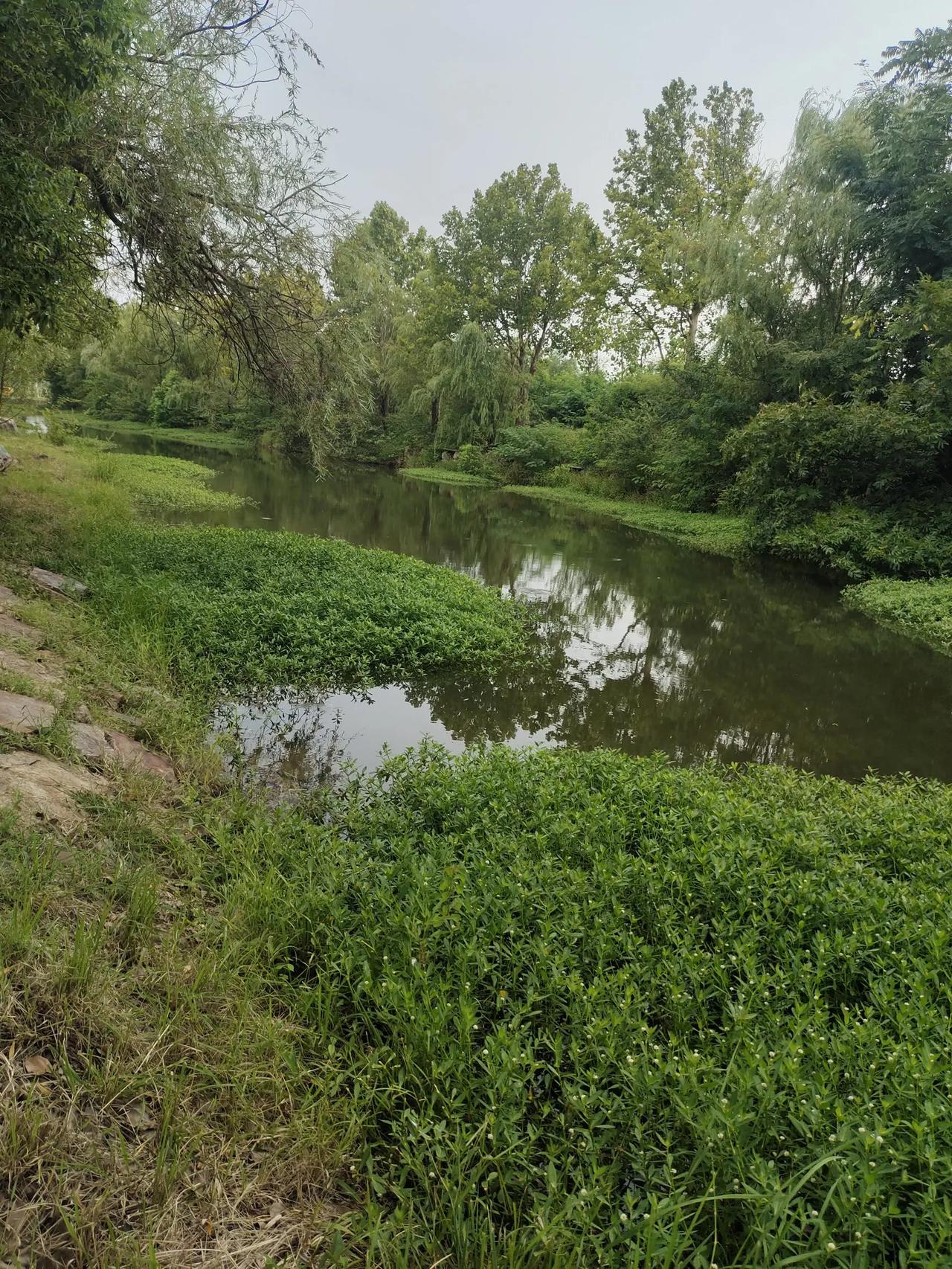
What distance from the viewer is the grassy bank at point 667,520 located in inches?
728

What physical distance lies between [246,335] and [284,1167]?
10.2 m

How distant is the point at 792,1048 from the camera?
223 cm

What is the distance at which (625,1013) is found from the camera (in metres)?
2.41

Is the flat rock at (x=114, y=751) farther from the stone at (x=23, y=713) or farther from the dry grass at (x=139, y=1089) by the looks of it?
the dry grass at (x=139, y=1089)

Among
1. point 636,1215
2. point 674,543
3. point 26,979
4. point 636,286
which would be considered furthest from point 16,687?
point 636,286

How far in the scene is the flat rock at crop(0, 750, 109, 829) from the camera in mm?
3162

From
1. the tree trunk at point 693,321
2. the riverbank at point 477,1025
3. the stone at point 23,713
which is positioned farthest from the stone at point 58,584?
the tree trunk at point 693,321

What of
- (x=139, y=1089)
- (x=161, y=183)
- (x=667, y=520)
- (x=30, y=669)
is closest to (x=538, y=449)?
(x=667, y=520)

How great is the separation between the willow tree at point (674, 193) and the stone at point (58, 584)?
25.8 m

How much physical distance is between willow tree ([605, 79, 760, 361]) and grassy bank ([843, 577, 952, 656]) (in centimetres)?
1748

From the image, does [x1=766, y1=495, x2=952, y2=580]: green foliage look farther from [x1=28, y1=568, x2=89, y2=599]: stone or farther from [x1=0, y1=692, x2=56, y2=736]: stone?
[x1=0, y1=692, x2=56, y2=736]: stone

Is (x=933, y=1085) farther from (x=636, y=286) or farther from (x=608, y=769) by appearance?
(x=636, y=286)

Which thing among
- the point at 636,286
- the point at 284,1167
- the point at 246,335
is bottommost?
the point at 284,1167

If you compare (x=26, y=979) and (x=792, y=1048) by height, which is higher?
(x=792, y=1048)
